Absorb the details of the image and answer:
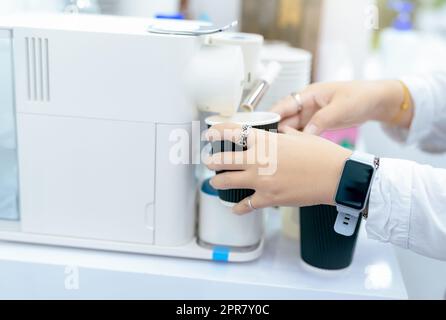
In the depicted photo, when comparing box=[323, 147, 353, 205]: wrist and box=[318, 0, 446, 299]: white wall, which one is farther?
box=[318, 0, 446, 299]: white wall

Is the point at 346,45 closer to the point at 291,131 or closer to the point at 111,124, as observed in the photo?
the point at 291,131

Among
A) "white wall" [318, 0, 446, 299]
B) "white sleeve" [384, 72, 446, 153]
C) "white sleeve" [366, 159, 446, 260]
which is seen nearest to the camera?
"white sleeve" [366, 159, 446, 260]

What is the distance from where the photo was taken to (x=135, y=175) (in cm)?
57

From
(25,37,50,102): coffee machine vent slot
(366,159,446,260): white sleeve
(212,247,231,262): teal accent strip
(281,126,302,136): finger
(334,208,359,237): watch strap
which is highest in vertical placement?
(25,37,50,102): coffee machine vent slot

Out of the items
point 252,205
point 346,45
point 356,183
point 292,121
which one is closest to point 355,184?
point 356,183

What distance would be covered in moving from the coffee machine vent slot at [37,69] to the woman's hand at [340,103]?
29 cm

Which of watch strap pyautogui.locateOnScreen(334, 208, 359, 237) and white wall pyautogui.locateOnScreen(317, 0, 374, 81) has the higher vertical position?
white wall pyautogui.locateOnScreen(317, 0, 374, 81)

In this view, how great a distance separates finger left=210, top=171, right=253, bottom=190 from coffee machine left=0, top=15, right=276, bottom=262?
56 millimetres

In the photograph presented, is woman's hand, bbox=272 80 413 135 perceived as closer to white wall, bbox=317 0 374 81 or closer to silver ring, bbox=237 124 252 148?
silver ring, bbox=237 124 252 148

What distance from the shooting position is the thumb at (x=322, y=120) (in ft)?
2.13

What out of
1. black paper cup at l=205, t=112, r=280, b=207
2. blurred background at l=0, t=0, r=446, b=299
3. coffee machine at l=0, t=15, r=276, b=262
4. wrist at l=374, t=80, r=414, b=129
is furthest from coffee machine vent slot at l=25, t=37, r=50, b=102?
wrist at l=374, t=80, r=414, b=129

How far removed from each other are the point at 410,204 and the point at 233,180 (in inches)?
6.8

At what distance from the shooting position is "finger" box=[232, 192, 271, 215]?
53cm
